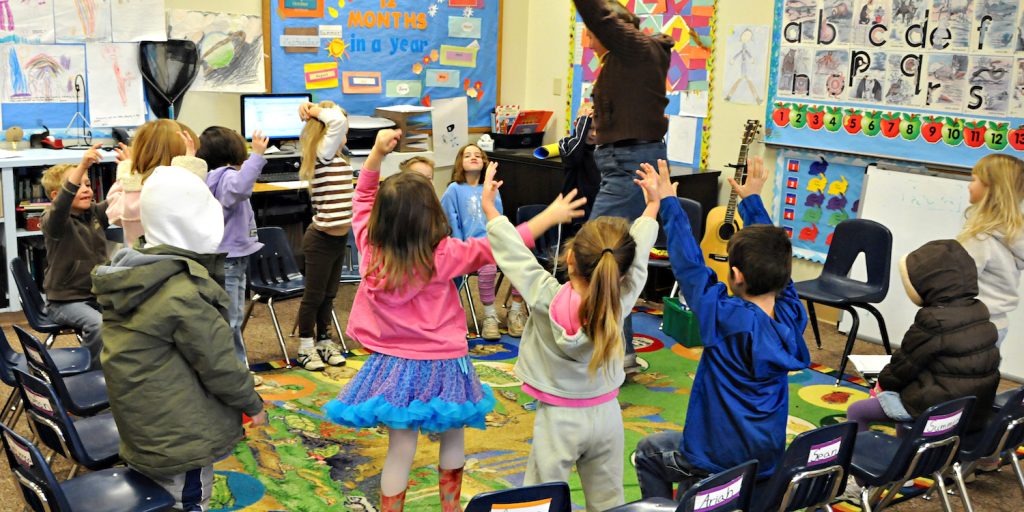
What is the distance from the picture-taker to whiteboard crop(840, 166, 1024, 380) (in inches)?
213

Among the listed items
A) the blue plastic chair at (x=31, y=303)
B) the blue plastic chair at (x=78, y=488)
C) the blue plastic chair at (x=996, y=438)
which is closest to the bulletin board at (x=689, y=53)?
the blue plastic chair at (x=996, y=438)

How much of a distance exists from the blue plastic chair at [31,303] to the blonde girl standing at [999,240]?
387 centimetres

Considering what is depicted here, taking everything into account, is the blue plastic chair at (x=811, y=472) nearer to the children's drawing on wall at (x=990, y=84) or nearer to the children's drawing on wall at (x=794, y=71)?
the children's drawing on wall at (x=990, y=84)

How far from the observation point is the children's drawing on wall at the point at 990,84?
5254mm

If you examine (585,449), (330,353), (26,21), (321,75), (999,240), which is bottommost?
(330,353)

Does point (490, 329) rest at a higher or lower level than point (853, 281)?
lower

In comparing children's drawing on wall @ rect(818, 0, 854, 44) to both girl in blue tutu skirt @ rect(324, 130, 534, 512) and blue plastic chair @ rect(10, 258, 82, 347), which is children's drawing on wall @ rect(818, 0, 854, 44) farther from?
blue plastic chair @ rect(10, 258, 82, 347)

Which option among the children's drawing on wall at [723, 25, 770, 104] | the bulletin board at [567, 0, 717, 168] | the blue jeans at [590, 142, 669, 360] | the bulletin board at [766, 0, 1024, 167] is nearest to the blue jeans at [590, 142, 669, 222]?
the blue jeans at [590, 142, 669, 360]

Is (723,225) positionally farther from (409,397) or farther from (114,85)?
(114,85)

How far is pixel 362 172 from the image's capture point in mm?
3354


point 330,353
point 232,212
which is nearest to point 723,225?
point 330,353

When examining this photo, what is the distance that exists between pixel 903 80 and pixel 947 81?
0.84 feet

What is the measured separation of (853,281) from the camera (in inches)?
211

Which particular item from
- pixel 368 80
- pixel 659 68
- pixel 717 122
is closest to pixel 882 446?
pixel 659 68
